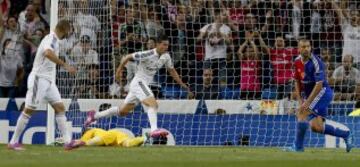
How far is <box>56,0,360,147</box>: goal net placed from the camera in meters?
22.4

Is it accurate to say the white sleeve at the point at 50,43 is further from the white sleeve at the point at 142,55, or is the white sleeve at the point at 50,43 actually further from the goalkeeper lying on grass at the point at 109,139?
the white sleeve at the point at 142,55

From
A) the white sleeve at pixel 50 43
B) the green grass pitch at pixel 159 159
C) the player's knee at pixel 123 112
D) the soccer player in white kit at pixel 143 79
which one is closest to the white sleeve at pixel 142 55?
the soccer player in white kit at pixel 143 79

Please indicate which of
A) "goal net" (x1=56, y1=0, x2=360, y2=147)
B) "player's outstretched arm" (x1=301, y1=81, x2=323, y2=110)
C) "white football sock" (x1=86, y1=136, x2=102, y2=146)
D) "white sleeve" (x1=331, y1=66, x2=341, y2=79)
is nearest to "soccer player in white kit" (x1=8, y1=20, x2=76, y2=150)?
"white football sock" (x1=86, y1=136, x2=102, y2=146)

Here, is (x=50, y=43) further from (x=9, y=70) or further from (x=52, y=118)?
(x=9, y=70)

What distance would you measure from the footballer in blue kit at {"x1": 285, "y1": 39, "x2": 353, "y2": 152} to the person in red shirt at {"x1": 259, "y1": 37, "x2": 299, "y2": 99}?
4565mm

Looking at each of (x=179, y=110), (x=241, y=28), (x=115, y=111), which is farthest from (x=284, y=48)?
(x=115, y=111)

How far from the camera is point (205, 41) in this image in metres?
24.4

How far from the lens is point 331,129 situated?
18922 mm

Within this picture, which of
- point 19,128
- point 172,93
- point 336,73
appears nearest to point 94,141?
point 19,128

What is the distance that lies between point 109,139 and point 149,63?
1778mm

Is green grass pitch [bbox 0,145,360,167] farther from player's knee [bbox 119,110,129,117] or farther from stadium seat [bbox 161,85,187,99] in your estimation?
stadium seat [bbox 161,85,187,99]

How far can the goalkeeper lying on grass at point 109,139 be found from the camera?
2030 cm

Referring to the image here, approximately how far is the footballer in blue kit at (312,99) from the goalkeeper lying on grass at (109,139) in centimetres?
335

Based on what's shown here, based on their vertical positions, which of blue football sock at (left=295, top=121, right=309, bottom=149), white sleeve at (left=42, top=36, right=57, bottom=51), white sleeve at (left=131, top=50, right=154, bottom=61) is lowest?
blue football sock at (left=295, top=121, right=309, bottom=149)
